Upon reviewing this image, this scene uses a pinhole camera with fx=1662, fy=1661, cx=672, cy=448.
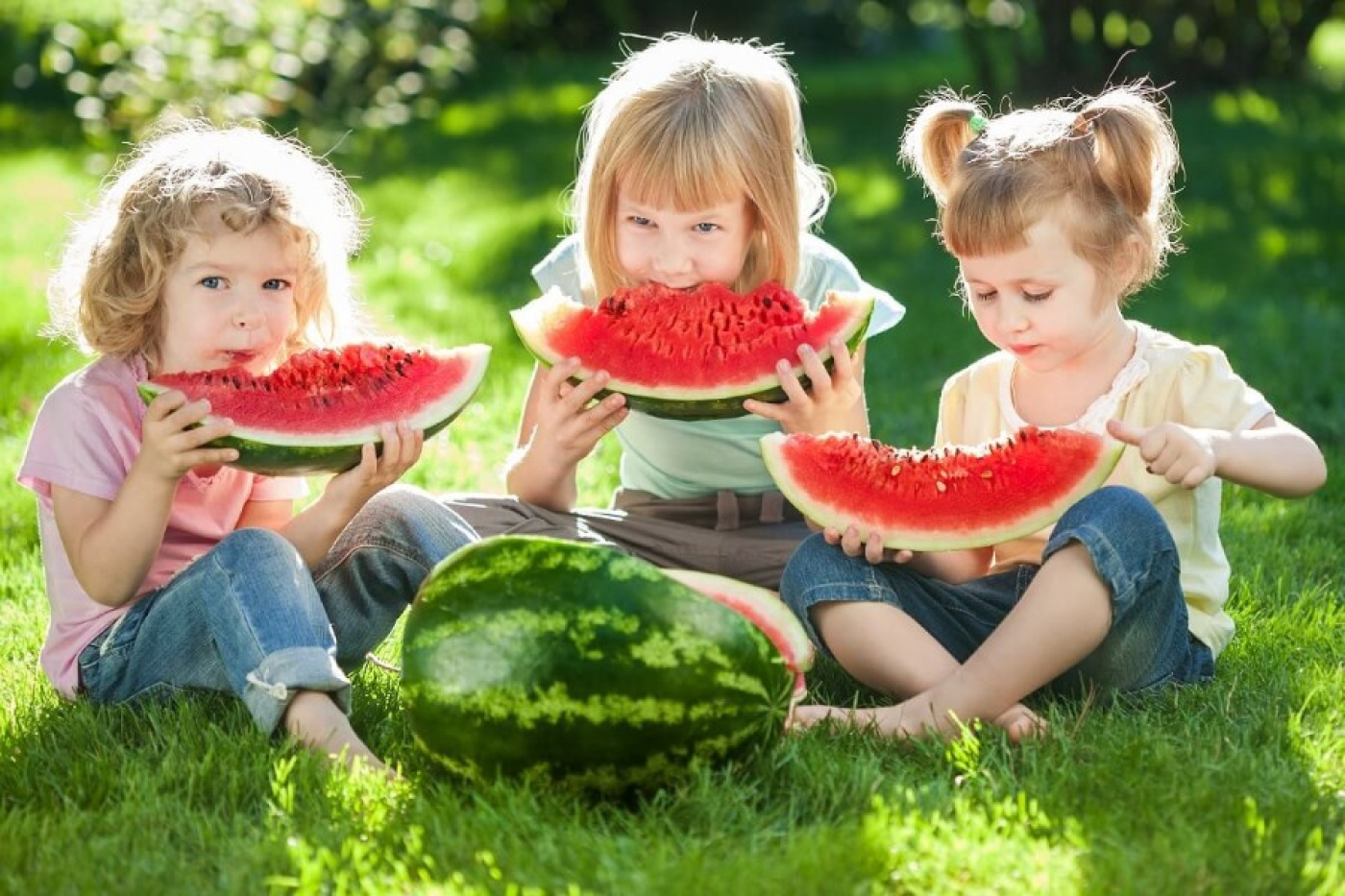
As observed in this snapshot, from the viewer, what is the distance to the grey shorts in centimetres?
410

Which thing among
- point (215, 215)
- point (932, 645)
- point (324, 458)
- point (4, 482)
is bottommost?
point (4, 482)

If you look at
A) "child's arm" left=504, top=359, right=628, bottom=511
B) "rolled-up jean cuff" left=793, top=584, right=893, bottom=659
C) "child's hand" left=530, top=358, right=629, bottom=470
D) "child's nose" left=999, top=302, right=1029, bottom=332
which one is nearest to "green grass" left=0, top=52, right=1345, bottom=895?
"rolled-up jean cuff" left=793, top=584, right=893, bottom=659

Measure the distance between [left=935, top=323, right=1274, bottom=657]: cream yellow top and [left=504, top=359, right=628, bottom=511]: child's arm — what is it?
987 millimetres

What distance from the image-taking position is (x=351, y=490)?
3.47 meters

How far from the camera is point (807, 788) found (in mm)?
2891

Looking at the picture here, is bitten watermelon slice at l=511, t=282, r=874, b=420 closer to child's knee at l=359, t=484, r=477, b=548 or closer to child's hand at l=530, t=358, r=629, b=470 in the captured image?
child's hand at l=530, t=358, r=629, b=470

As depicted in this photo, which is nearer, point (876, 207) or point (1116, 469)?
point (1116, 469)

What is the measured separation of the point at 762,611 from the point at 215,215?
4.76 feet

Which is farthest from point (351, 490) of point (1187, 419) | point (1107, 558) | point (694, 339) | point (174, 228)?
point (1187, 419)

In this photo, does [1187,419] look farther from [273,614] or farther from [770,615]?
[273,614]

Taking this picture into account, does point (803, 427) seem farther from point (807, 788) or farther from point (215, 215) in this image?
point (215, 215)

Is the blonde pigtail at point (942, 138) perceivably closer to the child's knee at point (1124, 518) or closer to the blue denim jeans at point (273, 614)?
the child's knee at point (1124, 518)

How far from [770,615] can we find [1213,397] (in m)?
1.05

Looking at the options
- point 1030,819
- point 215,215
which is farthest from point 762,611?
point 215,215
